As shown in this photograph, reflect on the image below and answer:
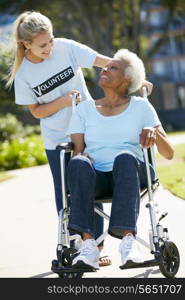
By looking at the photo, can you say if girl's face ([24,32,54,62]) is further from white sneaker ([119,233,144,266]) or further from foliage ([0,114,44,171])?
foliage ([0,114,44,171])

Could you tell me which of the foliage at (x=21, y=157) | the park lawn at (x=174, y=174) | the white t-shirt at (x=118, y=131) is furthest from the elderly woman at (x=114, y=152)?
the foliage at (x=21, y=157)

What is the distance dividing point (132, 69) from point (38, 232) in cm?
251

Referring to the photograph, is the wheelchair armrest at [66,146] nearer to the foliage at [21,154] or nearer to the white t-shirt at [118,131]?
the white t-shirt at [118,131]

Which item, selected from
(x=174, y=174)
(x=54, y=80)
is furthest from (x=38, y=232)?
(x=174, y=174)

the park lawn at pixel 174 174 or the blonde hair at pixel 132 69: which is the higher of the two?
the blonde hair at pixel 132 69

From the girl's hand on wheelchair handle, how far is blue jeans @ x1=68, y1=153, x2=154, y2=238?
0.11 m

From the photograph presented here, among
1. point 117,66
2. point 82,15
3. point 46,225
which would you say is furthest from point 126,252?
point 82,15

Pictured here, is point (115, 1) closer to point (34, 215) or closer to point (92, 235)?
point (34, 215)

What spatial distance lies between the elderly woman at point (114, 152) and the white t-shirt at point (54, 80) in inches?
14.6

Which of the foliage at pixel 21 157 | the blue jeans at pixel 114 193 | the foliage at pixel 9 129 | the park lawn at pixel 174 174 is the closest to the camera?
the blue jeans at pixel 114 193

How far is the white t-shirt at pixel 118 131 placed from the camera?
4.91 metres

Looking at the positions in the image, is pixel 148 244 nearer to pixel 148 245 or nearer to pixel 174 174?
pixel 148 245

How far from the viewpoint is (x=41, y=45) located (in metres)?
5.25

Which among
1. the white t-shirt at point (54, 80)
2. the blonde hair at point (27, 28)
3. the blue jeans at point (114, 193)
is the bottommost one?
the blue jeans at point (114, 193)
